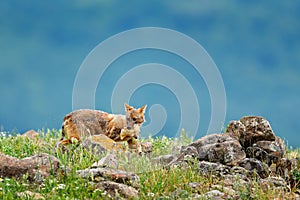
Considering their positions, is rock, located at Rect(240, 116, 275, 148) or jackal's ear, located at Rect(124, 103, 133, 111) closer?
rock, located at Rect(240, 116, 275, 148)

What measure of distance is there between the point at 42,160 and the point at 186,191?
2.99 m

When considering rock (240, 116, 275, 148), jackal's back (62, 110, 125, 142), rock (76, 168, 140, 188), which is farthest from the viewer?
jackal's back (62, 110, 125, 142)

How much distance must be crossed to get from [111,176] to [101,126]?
16.0 feet

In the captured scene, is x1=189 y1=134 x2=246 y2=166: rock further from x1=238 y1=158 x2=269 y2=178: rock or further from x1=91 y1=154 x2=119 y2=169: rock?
x1=91 y1=154 x2=119 y2=169: rock

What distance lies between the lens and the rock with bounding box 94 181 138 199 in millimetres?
9094

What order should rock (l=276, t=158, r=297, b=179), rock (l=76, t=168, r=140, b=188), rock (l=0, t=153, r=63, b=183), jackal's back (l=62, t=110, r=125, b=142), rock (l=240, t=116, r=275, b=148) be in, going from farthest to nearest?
jackal's back (l=62, t=110, r=125, b=142)
rock (l=240, t=116, r=275, b=148)
rock (l=276, t=158, r=297, b=179)
rock (l=0, t=153, r=63, b=183)
rock (l=76, t=168, r=140, b=188)

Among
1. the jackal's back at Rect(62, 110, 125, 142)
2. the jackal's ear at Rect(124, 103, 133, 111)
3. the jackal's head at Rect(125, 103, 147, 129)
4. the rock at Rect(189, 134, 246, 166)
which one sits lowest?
the rock at Rect(189, 134, 246, 166)

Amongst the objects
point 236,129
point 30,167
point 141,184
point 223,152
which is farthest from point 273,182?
point 30,167

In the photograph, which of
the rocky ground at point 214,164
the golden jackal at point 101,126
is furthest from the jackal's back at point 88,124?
the rocky ground at point 214,164

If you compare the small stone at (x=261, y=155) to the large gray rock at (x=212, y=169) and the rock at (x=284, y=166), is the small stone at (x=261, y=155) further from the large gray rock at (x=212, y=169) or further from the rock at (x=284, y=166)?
the large gray rock at (x=212, y=169)

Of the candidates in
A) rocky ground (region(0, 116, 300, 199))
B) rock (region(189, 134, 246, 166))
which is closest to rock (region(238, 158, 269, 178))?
rocky ground (region(0, 116, 300, 199))

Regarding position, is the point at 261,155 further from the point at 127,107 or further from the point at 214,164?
the point at 127,107

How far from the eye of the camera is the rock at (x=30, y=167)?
10.1 meters

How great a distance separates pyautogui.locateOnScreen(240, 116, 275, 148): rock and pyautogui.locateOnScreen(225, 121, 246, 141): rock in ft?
0.25
